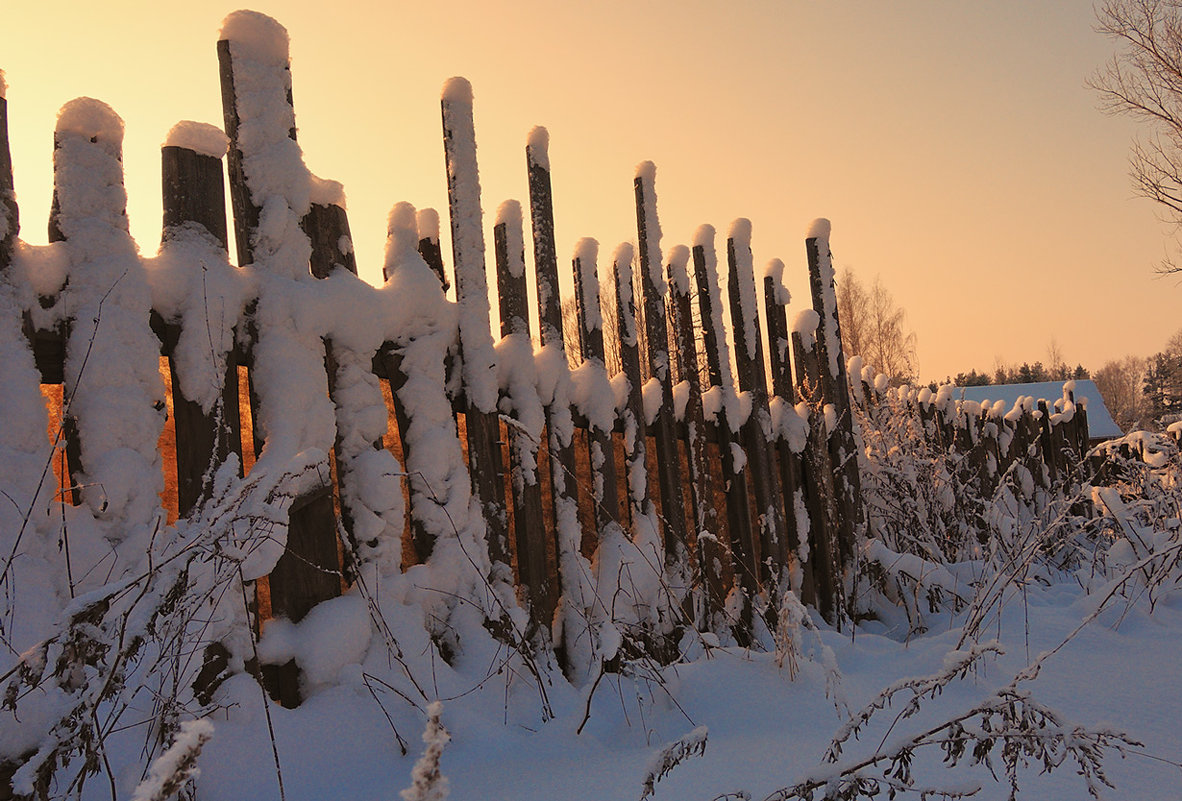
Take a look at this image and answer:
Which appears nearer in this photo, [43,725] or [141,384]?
[43,725]

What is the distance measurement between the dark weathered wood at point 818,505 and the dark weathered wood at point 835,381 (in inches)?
3.7

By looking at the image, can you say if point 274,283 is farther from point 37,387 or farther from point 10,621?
point 10,621

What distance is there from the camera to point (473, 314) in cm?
262

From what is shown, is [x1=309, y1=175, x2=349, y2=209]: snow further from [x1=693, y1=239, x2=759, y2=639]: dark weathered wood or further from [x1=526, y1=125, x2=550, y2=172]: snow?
[x1=693, y1=239, x2=759, y2=639]: dark weathered wood

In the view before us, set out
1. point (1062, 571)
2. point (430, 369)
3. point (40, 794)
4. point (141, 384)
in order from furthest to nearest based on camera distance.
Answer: point (1062, 571) → point (430, 369) → point (141, 384) → point (40, 794)

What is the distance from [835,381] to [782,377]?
0.51m

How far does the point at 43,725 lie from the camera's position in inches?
58.6

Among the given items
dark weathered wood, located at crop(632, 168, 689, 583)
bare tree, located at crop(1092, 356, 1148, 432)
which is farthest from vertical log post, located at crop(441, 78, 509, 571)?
bare tree, located at crop(1092, 356, 1148, 432)

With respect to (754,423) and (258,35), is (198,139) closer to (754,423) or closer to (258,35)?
(258,35)

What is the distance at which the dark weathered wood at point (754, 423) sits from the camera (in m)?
3.96

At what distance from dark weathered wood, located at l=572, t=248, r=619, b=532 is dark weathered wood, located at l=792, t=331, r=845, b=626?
1.60m

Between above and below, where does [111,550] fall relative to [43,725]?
above

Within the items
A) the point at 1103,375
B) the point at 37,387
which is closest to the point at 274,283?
the point at 37,387

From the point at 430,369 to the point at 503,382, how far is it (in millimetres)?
362
